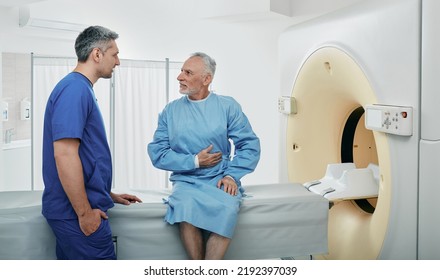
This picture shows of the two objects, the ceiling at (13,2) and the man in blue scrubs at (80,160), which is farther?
the ceiling at (13,2)

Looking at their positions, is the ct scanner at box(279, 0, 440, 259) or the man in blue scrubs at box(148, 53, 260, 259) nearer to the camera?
the ct scanner at box(279, 0, 440, 259)

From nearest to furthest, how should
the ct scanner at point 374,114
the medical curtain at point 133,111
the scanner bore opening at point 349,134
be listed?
the ct scanner at point 374,114, the scanner bore opening at point 349,134, the medical curtain at point 133,111

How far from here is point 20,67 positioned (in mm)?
4566

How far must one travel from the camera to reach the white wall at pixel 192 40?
339 centimetres

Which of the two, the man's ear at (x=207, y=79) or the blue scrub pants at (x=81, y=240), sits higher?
the man's ear at (x=207, y=79)

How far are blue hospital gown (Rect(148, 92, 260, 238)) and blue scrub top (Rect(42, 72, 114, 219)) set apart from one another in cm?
26

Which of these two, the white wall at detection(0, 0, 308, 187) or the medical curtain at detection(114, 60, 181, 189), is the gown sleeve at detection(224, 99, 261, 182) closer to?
the white wall at detection(0, 0, 308, 187)

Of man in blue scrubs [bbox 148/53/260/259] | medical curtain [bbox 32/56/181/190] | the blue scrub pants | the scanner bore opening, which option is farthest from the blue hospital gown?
medical curtain [bbox 32/56/181/190]

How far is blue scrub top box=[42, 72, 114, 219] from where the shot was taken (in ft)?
4.86

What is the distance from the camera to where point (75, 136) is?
57.8 inches

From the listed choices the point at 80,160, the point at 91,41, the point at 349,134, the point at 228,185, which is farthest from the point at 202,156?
the point at 349,134

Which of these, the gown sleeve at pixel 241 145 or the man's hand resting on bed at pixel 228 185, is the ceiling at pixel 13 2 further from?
the man's hand resting on bed at pixel 228 185

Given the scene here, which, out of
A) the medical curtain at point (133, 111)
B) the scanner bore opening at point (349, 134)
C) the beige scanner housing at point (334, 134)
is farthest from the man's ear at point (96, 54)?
the medical curtain at point (133, 111)
